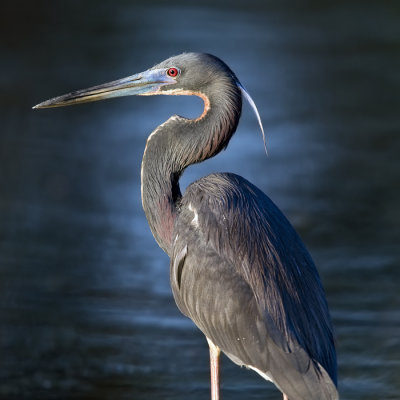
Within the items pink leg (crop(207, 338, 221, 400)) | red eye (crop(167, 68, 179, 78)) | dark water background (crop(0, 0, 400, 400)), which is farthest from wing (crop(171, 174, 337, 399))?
dark water background (crop(0, 0, 400, 400))

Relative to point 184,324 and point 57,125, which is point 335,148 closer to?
point 57,125

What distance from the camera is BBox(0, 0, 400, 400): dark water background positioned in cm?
599

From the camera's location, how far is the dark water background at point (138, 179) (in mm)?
5988

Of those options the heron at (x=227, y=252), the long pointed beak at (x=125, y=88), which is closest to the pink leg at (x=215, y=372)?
the heron at (x=227, y=252)

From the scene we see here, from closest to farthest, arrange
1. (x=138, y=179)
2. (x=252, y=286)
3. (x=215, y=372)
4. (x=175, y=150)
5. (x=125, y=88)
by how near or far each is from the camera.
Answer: (x=252, y=286), (x=215, y=372), (x=175, y=150), (x=125, y=88), (x=138, y=179)

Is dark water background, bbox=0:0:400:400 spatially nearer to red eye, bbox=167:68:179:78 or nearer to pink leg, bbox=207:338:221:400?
pink leg, bbox=207:338:221:400

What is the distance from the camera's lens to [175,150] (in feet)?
16.5

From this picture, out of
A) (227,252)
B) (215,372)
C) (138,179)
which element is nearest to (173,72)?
(227,252)

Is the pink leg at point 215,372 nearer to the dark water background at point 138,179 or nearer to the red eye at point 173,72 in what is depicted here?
the dark water background at point 138,179

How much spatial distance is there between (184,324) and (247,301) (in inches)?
84.3

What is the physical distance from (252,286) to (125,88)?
1.34 metres

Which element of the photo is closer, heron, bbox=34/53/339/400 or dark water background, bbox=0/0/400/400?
heron, bbox=34/53/339/400

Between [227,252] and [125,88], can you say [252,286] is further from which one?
[125,88]

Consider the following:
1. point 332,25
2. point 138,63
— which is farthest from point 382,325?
point 332,25
